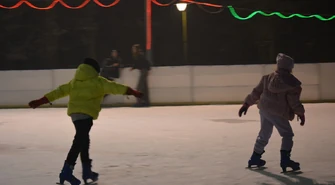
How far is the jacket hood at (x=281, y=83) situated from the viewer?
712 cm

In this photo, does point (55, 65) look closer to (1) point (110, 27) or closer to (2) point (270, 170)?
(1) point (110, 27)

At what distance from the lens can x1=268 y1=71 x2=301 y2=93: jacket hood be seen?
23.4ft

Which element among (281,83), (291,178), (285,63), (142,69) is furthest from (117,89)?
(142,69)

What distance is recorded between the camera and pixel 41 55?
20.2m

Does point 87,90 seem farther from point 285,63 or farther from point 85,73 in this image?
point 285,63

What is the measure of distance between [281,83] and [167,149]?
8.09 feet

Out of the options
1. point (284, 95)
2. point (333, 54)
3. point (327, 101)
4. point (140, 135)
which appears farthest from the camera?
point (333, 54)

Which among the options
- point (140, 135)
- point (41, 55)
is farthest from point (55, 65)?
point (140, 135)

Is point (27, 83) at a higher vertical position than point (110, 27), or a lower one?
lower

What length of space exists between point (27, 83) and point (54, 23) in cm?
306

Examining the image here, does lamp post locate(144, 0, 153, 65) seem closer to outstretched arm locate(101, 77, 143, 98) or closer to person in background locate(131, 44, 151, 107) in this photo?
person in background locate(131, 44, 151, 107)

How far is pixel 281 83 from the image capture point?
7.14 m

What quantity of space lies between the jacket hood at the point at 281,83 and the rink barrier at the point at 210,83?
390 inches

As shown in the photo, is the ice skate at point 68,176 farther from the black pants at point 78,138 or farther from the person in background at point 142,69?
the person in background at point 142,69
